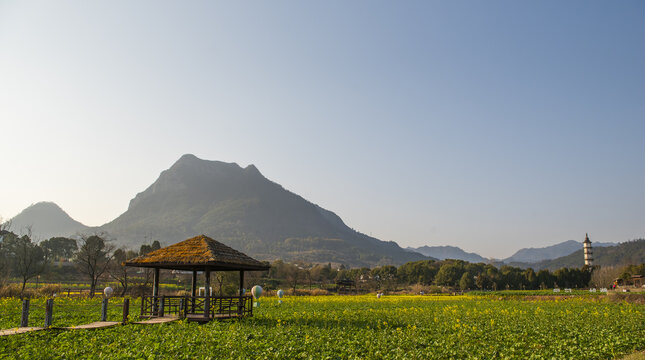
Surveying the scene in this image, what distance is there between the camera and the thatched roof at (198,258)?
60.3 feet

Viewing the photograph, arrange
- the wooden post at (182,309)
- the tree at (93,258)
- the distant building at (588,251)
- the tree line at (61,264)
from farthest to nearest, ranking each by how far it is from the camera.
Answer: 1. the distant building at (588,251)
2. the tree line at (61,264)
3. the tree at (93,258)
4. the wooden post at (182,309)

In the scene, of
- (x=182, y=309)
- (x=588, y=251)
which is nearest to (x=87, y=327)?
(x=182, y=309)

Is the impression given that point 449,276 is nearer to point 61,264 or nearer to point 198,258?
point 198,258

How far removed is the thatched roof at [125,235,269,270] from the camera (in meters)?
18.4

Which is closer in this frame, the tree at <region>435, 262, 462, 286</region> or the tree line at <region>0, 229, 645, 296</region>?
the tree line at <region>0, 229, 645, 296</region>

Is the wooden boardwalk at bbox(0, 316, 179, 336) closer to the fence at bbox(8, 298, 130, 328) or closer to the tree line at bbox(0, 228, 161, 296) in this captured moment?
the fence at bbox(8, 298, 130, 328)

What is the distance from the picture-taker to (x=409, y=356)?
12125 mm

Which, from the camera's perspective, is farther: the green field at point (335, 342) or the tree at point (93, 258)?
the tree at point (93, 258)

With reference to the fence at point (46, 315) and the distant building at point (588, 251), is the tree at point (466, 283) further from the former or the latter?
the fence at point (46, 315)

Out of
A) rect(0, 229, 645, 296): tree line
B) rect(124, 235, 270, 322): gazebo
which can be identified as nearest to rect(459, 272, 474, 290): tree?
rect(0, 229, 645, 296): tree line

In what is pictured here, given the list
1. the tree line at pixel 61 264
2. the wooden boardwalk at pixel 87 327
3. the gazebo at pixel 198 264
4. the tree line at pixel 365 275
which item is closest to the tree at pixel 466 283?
A: the tree line at pixel 365 275

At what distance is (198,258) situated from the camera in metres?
18.5

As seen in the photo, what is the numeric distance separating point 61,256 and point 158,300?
10786 centimetres

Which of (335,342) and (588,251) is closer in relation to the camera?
(335,342)
